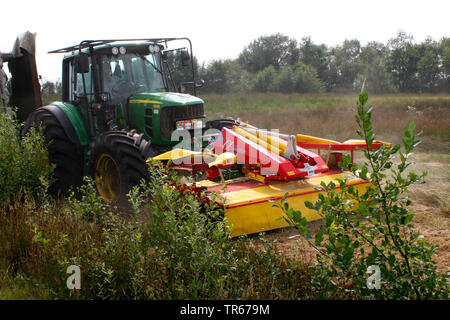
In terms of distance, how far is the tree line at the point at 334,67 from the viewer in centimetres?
2397

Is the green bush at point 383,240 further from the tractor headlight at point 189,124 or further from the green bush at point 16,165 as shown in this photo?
the tractor headlight at point 189,124

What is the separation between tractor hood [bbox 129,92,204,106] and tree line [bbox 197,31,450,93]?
16080 millimetres

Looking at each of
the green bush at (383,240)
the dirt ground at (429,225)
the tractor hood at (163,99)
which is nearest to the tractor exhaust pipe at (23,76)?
the tractor hood at (163,99)

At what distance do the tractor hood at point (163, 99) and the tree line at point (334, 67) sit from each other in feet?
52.8

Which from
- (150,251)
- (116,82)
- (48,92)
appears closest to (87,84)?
(116,82)

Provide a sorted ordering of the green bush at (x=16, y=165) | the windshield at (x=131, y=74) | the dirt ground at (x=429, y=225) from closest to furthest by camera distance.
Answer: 1. the dirt ground at (x=429, y=225)
2. the green bush at (x=16, y=165)
3. the windshield at (x=131, y=74)

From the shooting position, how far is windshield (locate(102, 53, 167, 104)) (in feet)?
22.1

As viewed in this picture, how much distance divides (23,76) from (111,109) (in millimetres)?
3264

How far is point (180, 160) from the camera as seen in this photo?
528 cm

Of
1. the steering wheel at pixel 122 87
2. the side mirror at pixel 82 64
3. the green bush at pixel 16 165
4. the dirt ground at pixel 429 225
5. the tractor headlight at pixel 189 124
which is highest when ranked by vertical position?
the side mirror at pixel 82 64

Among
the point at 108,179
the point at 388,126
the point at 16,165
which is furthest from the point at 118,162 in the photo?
the point at 388,126

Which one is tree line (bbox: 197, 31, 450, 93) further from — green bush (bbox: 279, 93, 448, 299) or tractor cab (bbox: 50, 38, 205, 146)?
green bush (bbox: 279, 93, 448, 299)

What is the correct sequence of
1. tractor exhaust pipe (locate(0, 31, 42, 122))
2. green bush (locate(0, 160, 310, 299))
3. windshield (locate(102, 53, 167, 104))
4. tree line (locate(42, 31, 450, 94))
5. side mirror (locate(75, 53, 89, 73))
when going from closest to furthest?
1. green bush (locate(0, 160, 310, 299))
2. side mirror (locate(75, 53, 89, 73))
3. windshield (locate(102, 53, 167, 104))
4. tractor exhaust pipe (locate(0, 31, 42, 122))
5. tree line (locate(42, 31, 450, 94))

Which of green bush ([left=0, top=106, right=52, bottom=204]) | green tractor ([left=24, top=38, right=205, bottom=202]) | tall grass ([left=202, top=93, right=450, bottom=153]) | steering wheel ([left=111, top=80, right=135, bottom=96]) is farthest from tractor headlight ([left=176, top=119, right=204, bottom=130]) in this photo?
tall grass ([left=202, top=93, right=450, bottom=153])
